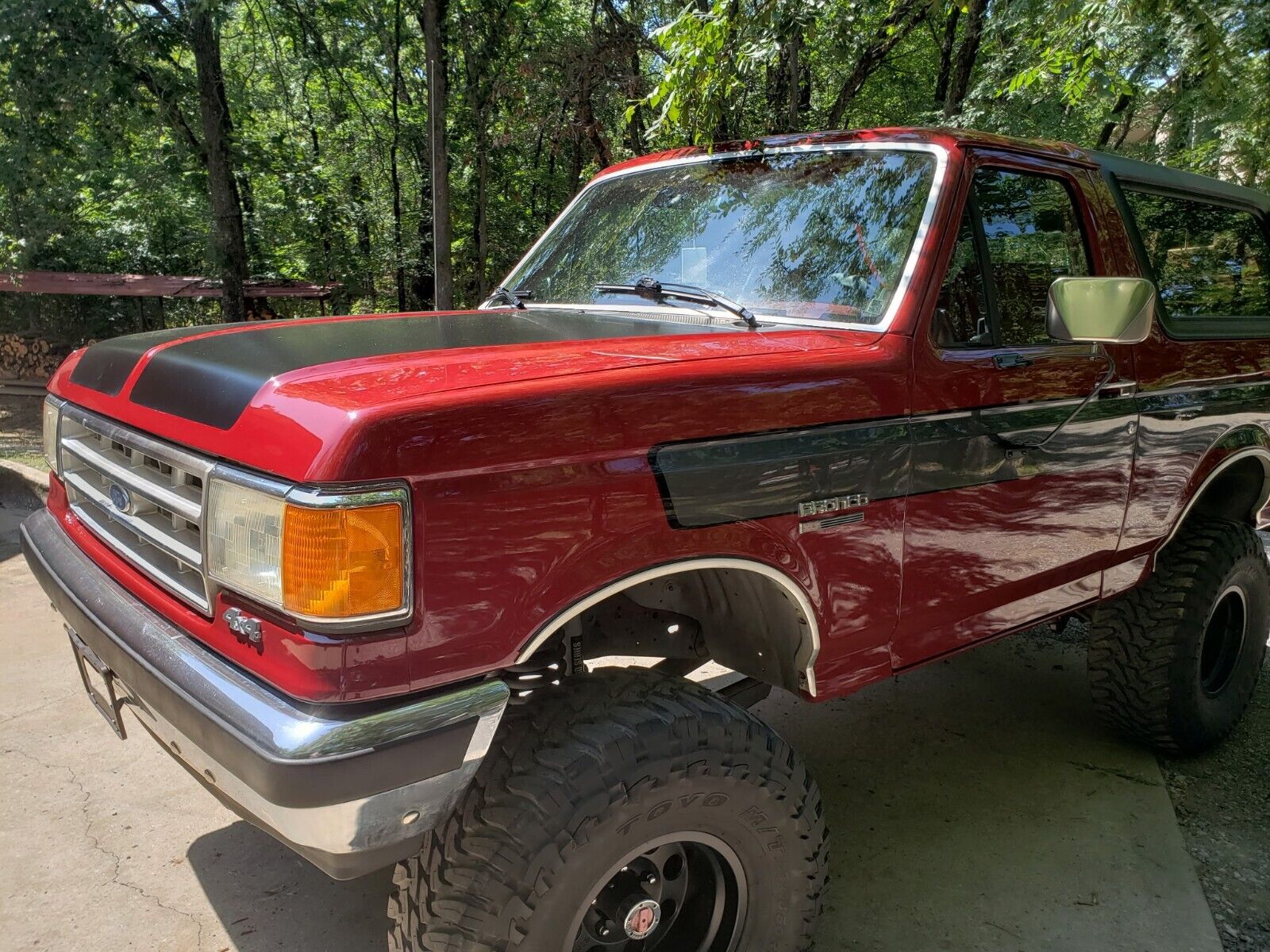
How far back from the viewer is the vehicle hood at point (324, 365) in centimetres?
162

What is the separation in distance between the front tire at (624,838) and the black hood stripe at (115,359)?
4.20 ft

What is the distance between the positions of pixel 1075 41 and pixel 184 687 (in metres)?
8.08

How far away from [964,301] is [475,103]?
10.5 m

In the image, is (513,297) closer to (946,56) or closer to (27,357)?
(946,56)

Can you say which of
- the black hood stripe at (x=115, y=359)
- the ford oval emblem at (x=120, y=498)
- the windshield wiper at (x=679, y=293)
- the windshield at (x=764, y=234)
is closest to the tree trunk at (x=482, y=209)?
the windshield at (x=764, y=234)

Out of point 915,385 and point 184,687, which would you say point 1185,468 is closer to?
point 915,385

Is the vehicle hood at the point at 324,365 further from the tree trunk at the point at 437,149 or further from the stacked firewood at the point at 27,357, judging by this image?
the stacked firewood at the point at 27,357

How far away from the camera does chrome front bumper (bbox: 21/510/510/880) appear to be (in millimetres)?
1524

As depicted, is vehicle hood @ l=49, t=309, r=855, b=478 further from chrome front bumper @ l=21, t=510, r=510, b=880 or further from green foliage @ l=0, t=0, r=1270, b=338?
green foliage @ l=0, t=0, r=1270, b=338

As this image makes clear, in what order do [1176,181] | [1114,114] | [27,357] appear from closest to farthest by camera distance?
[1176,181] < [1114,114] < [27,357]

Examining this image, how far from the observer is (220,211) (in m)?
11.2

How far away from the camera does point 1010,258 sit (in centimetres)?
269

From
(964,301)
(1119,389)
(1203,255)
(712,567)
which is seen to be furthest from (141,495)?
(1203,255)

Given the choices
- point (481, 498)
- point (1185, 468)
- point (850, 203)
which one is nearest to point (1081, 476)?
point (1185, 468)
